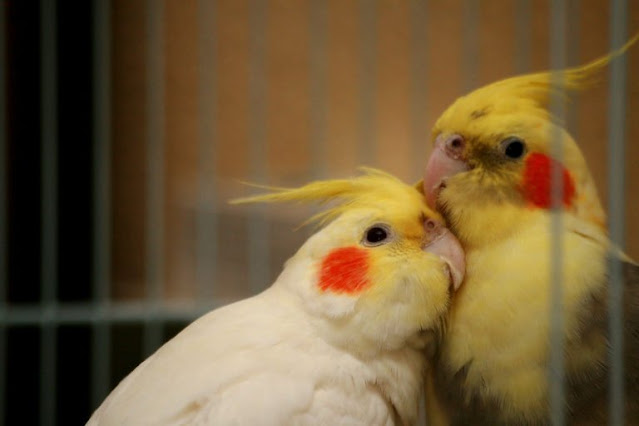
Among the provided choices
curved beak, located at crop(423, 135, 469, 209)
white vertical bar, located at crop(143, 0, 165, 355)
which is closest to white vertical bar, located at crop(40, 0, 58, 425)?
white vertical bar, located at crop(143, 0, 165, 355)

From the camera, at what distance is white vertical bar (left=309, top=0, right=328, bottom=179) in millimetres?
1392

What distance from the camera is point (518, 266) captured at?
810 mm

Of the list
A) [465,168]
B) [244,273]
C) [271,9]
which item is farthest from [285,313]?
[271,9]

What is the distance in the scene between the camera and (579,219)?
86 cm

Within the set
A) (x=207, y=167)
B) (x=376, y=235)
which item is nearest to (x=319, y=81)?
(x=207, y=167)

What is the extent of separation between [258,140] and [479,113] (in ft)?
2.19

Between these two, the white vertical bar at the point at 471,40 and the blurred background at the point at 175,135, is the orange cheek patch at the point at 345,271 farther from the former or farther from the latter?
the white vertical bar at the point at 471,40

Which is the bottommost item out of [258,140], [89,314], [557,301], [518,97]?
[89,314]

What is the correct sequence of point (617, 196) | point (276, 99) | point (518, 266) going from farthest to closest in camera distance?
point (276, 99) → point (518, 266) → point (617, 196)

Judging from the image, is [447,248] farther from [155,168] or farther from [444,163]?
[155,168]

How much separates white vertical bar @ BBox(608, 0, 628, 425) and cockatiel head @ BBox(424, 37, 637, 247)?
0.09 m

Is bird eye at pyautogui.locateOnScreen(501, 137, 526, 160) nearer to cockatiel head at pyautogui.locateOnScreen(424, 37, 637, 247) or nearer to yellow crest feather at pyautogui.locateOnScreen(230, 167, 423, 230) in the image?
cockatiel head at pyautogui.locateOnScreen(424, 37, 637, 247)

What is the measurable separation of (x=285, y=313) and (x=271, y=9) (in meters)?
0.83

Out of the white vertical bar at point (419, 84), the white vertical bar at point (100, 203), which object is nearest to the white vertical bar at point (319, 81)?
the white vertical bar at point (419, 84)
